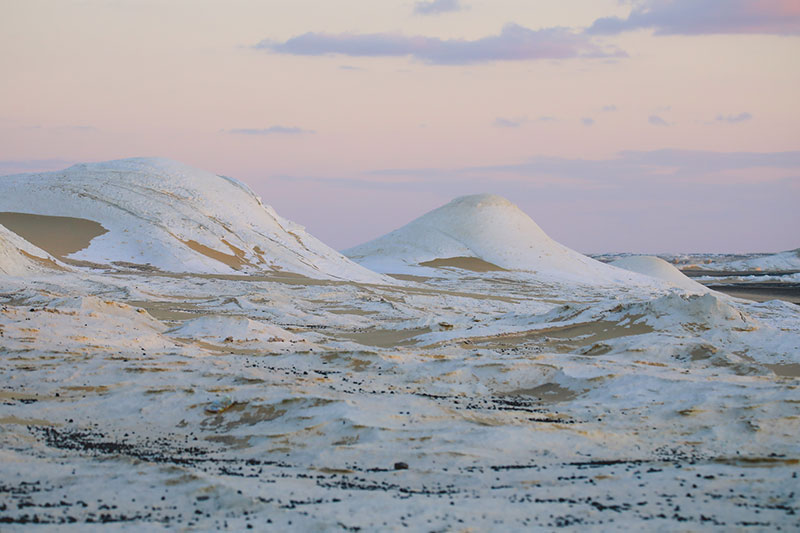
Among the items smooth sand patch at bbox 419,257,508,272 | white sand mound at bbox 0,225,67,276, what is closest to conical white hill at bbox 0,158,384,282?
white sand mound at bbox 0,225,67,276

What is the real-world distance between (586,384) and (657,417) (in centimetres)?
291

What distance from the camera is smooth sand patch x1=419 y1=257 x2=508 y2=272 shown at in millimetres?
73750

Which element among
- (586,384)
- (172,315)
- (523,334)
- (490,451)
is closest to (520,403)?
(586,384)

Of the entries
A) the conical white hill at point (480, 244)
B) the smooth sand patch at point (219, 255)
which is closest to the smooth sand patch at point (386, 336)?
the smooth sand patch at point (219, 255)

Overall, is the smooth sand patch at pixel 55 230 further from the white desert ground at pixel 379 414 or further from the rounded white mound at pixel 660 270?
the rounded white mound at pixel 660 270

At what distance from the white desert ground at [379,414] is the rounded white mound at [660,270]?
127ft

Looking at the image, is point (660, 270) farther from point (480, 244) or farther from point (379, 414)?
point (379, 414)

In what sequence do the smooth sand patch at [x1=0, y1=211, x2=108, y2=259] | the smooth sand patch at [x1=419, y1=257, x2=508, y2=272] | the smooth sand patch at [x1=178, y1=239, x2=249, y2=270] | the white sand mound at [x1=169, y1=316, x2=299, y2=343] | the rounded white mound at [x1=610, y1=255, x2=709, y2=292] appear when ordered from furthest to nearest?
the rounded white mound at [x1=610, y1=255, x2=709, y2=292], the smooth sand patch at [x1=419, y1=257, x2=508, y2=272], the smooth sand patch at [x1=178, y1=239, x2=249, y2=270], the smooth sand patch at [x1=0, y1=211, x2=108, y2=259], the white sand mound at [x1=169, y1=316, x2=299, y2=343]

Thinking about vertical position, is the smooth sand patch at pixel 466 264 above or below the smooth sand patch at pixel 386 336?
above

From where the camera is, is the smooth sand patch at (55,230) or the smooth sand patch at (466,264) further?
the smooth sand patch at (466,264)

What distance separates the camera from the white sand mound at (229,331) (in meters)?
22.5

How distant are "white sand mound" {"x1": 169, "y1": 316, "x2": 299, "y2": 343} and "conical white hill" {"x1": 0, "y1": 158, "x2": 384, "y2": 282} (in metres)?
22.6

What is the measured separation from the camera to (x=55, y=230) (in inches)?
1909

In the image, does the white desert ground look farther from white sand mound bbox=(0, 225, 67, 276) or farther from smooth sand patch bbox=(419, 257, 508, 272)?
smooth sand patch bbox=(419, 257, 508, 272)
